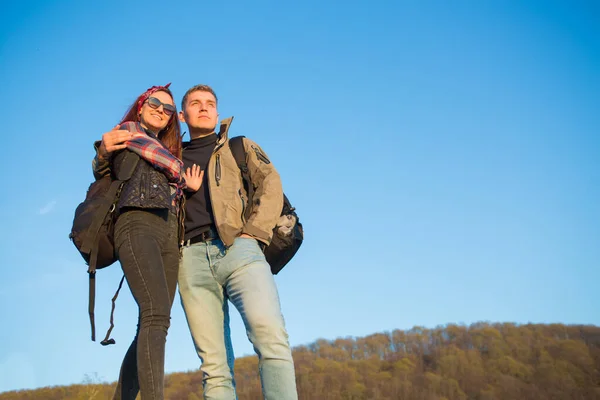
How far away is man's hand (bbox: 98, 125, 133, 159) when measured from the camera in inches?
127

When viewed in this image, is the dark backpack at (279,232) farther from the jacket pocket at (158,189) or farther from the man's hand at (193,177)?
the jacket pocket at (158,189)

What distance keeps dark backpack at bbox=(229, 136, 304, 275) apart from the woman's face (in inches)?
19.2

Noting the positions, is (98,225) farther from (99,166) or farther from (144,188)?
(99,166)

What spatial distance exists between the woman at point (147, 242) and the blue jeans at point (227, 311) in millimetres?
246

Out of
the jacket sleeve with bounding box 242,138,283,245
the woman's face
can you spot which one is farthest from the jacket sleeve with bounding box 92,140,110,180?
the jacket sleeve with bounding box 242,138,283,245

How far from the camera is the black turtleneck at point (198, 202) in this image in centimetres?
360

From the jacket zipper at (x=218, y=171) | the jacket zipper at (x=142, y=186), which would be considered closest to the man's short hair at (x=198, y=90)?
the jacket zipper at (x=218, y=171)

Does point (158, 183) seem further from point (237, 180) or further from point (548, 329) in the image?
point (548, 329)

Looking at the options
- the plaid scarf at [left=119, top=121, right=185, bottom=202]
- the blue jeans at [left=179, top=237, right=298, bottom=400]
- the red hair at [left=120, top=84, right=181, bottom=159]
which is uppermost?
the red hair at [left=120, top=84, right=181, bottom=159]

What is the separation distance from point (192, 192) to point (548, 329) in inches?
3578

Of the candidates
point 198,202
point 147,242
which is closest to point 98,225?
point 147,242

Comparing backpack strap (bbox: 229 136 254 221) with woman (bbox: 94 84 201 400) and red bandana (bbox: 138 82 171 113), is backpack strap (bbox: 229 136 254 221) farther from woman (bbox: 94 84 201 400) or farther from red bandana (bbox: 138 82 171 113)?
red bandana (bbox: 138 82 171 113)

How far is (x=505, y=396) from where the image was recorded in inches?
2702

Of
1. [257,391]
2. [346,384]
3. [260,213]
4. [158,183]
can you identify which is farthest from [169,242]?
[346,384]
